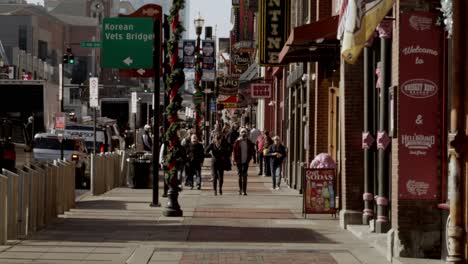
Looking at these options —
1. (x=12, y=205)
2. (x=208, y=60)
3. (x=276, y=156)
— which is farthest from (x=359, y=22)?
(x=208, y=60)

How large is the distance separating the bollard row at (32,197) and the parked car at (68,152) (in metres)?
10.7

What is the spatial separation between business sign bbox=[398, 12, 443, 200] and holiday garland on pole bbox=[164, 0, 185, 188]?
9237 millimetres

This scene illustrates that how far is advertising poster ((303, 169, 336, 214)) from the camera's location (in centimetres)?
2073

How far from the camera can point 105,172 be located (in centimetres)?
2961

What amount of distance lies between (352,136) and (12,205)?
655 cm

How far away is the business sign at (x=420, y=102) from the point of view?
43.9 ft

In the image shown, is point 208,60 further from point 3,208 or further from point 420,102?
point 420,102

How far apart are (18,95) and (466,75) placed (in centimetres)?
3247

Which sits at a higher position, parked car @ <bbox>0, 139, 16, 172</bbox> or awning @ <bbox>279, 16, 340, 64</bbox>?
awning @ <bbox>279, 16, 340, 64</bbox>

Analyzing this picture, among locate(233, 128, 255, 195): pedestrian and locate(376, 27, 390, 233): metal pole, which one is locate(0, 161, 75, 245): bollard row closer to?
locate(376, 27, 390, 233): metal pole

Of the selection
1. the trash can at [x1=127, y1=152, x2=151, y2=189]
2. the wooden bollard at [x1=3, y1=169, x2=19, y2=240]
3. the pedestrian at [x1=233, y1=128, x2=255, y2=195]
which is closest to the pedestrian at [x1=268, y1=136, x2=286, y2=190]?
the pedestrian at [x1=233, y1=128, x2=255, y2=195]

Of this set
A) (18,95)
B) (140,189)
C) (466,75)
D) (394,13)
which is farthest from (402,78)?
(18,95)

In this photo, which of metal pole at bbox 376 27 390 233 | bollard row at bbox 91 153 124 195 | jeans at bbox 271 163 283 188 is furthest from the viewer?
jeans at bbox 271 163 283 188

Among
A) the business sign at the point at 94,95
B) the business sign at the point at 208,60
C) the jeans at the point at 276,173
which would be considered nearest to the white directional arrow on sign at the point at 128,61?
the jeans at the point at 276,173
